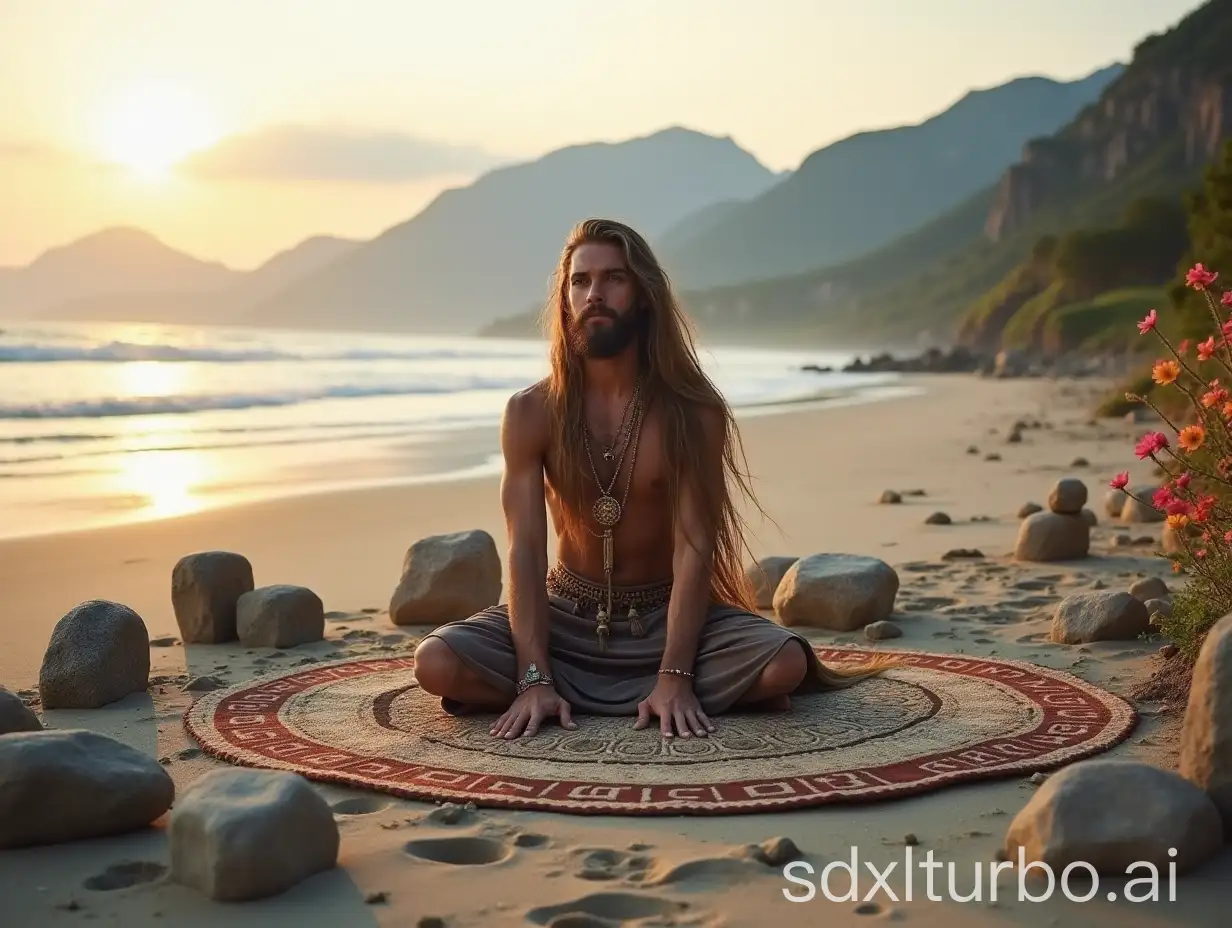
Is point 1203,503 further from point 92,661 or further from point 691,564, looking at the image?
point 92,661

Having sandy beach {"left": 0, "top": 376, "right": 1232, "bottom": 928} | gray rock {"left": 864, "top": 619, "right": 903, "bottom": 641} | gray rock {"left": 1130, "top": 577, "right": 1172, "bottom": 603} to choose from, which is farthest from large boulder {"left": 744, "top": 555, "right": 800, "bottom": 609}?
gray rock {"left": 1130, "top": 577, "right": 1172, "bottom": 603}

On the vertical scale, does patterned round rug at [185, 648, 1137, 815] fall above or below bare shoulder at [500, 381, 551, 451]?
below

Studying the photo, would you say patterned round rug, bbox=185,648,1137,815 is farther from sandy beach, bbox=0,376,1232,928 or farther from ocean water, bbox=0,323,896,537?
ocean water, bbox=0,323,896,537

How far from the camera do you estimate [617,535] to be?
562cm

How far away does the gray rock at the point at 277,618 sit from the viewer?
6875 mm

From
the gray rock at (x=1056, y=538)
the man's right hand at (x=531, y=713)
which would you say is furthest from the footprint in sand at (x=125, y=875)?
the gray rock at (x=1056, y=538)

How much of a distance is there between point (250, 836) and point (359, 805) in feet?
2.62

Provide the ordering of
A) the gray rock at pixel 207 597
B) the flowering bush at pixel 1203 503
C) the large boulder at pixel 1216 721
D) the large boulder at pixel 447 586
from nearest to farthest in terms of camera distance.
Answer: the large boulder at pixel 1216 721
the flowering bush at pixel 1203 503
the gray rock at pixel 207 597
the large boulder at pixel 447 586

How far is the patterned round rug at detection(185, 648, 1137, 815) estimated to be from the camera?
431 cm

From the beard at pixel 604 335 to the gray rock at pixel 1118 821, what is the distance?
258 centimetres

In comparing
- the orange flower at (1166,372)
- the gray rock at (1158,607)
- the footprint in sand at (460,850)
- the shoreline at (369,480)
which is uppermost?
the orange flower at (1166,372)

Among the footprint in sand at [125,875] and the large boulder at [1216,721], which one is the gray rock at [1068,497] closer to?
the large boulder at [1216,721]

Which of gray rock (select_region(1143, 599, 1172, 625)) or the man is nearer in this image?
the man

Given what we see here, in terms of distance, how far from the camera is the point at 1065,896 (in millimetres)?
3412
